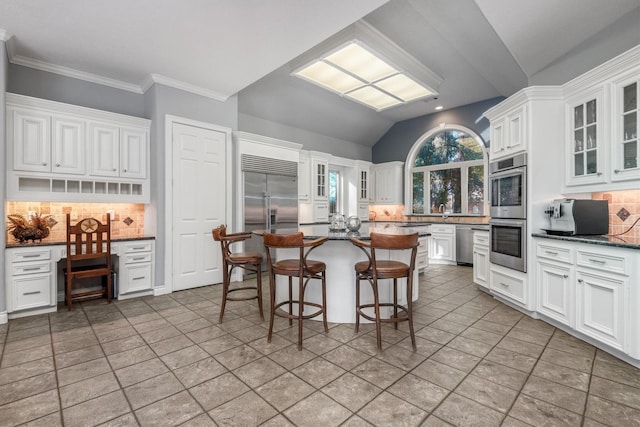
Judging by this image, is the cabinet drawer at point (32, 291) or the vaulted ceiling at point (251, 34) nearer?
the vaulted ceiling at point (251, 34)

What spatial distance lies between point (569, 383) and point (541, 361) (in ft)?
0.99

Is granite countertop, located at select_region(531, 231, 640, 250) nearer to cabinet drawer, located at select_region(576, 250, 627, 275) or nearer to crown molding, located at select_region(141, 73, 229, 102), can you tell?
cabinet drawer, located at select_region(576, 250, 627, 275)

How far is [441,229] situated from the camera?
257 inches

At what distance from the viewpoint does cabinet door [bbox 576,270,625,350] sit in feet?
7.50

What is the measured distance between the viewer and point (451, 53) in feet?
15.6

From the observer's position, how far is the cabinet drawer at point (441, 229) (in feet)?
21.0

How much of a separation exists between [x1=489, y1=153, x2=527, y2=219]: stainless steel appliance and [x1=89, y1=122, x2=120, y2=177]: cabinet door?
16.6 ft

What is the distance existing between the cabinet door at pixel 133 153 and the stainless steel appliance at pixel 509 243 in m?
4.88

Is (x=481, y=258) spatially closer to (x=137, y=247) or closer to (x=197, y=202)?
(x=197, y=202)

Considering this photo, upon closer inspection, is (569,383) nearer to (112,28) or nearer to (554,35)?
(554,35)

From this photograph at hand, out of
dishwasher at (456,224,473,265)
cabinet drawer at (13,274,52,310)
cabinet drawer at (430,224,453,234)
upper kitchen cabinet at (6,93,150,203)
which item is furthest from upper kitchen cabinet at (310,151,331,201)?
cabinet drawer at (13,274,52,310)

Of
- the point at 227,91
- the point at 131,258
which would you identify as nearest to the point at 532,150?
the point at 227,91

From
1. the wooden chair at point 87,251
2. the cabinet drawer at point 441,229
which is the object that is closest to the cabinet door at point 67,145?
the wooden chair at point 87,251

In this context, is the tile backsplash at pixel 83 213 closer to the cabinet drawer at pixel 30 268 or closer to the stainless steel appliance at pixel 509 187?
the cabinet drawer at pixel 30 268
